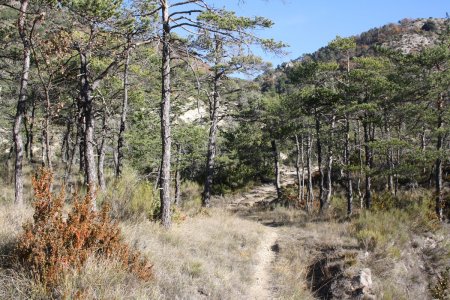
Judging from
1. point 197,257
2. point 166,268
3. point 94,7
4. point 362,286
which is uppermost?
point 94,7

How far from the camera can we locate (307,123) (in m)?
21.5

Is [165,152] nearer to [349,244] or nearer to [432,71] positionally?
[349,244]

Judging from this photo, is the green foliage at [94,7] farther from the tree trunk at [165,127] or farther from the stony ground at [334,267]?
the stony ground at [334,267]

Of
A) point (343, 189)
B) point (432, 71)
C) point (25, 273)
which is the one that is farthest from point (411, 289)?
point (343, 189)

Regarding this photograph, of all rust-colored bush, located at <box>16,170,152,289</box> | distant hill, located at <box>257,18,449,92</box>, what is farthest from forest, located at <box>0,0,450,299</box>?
distant hill, located at <box>257,18,449,92</box>

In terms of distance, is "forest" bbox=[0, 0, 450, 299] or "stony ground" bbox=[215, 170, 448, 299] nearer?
"forest" bbox=[0, 0, 450, 299]

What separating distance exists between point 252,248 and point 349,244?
3.17 metres

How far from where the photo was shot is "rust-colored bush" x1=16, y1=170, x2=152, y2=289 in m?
4.42

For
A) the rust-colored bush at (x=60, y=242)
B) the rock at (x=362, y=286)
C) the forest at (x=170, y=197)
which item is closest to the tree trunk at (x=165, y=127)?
the forest at (x=170, y=197)

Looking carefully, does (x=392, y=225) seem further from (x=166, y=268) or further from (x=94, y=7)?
(x=94, y=7)

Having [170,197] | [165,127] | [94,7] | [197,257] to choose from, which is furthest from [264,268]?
[94,7]

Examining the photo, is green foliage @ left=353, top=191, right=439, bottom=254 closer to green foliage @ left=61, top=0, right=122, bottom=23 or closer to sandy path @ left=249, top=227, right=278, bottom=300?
sandy path @ left=249, top=227, right=278, bottom=300

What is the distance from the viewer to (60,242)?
4.55 m

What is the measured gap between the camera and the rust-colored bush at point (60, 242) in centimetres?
442
